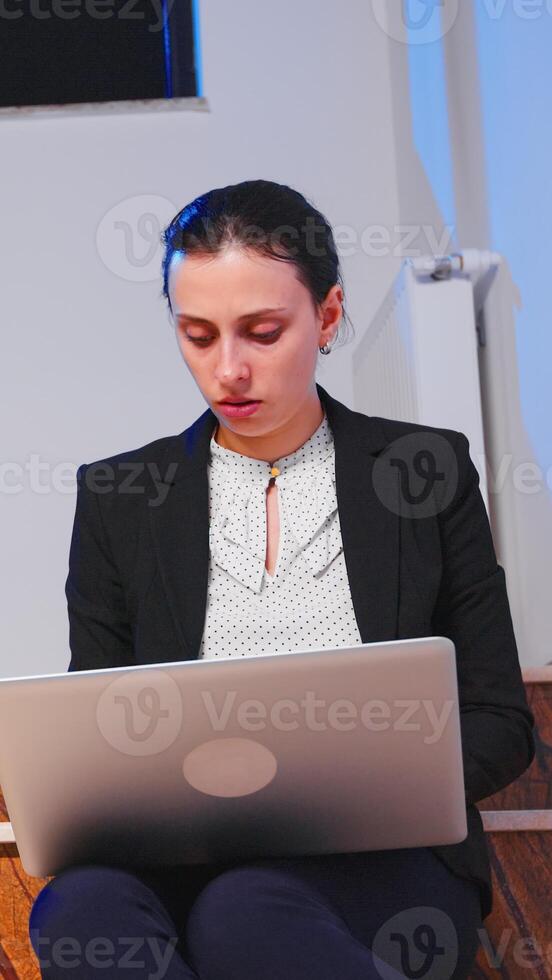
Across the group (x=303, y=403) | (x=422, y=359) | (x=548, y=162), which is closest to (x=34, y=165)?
(x=422, y=359)

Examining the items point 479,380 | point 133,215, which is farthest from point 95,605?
point 133,215

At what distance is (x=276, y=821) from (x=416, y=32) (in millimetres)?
2230

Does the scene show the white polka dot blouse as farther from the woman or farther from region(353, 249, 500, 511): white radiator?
region(353, 249, 500, 511): white radiator

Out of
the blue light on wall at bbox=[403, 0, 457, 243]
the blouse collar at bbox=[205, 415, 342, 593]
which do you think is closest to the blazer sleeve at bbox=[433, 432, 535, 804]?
the blouse collar at bbox=[205, 415, 342, 593]

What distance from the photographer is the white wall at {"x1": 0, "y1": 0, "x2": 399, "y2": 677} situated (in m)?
2.71

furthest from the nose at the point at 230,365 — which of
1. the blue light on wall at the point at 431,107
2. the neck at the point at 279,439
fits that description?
the blue light on wall at the point at 431,107

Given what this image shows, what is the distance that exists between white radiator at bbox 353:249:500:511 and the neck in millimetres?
873

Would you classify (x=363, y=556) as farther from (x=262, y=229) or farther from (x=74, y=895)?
(x=74, y=895)

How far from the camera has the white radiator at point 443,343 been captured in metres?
2.14

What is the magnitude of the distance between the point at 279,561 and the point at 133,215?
1.87 meters

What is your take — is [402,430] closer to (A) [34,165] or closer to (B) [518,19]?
(B) [518,19]

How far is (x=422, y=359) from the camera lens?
85.1 inches

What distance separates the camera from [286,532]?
47.5 inches

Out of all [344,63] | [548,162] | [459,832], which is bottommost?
Result: [459,832]
